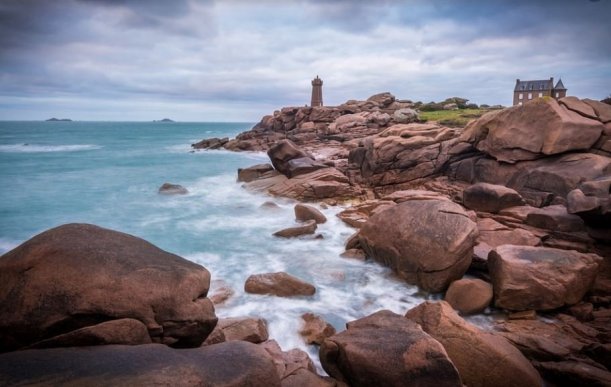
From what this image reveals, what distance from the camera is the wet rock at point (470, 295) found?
830cm

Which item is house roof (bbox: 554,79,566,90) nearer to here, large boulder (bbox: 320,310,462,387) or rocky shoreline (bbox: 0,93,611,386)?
rocky shoreline (bbox: 0,93,611,386)

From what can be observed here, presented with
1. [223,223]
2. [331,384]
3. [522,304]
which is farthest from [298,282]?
[223,223]

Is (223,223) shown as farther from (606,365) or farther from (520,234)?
(606,365)

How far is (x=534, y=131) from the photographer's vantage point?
15.3 meters

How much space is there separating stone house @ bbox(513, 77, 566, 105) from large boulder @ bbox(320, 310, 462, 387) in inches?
2451

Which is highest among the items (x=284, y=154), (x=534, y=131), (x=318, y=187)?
(x=534, y=131)

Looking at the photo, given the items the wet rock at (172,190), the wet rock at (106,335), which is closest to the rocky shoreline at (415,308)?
the wet rock at (106,335)

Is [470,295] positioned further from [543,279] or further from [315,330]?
[315,330]

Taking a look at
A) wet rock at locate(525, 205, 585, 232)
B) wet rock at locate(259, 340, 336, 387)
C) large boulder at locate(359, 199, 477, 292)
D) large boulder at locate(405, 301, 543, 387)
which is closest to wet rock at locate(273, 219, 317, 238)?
large boulder at locate(359, 199, 477, 292)

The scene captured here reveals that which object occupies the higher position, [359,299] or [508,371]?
[508,371]

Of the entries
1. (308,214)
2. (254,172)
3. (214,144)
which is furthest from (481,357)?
(214,144)

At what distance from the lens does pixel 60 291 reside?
15.4ft

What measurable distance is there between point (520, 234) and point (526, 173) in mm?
5757

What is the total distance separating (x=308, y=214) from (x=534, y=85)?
6101cm
